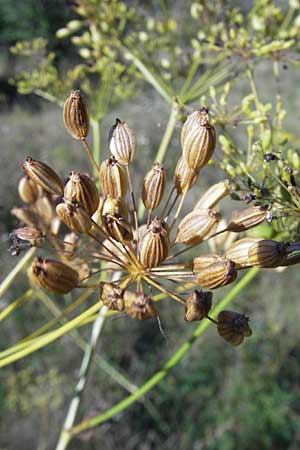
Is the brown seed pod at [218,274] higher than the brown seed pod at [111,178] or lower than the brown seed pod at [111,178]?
lower

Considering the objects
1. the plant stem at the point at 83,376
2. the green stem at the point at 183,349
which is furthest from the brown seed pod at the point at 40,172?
the plant stem at the point at 83,376

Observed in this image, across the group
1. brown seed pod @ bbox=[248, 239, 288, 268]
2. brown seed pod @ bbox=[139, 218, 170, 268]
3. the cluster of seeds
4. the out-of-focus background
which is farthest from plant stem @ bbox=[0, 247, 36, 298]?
the out-of-focus background

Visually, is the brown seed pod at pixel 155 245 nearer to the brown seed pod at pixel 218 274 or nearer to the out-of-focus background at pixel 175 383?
the brown seed pod at pixel 218 274

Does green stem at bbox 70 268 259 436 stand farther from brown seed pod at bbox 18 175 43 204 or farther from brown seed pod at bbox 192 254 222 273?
brown seed pod at bbox 18 175 43 204

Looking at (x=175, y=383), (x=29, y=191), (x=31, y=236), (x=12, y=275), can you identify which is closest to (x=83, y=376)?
(x=12, y=275)

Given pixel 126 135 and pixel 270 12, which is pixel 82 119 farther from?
pixel 270 12

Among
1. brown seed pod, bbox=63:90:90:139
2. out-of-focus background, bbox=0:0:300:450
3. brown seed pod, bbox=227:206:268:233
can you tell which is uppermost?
brown seed pod, bbox=63:90:90:139
